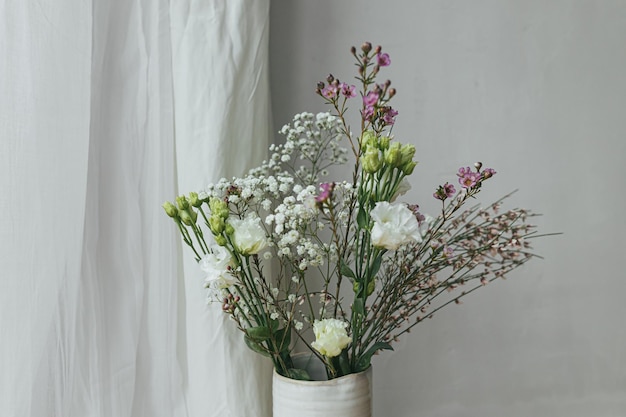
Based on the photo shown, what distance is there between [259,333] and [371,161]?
11.6 inches

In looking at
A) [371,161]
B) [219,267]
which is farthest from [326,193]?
[219,267]

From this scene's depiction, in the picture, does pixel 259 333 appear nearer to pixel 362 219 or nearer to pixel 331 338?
pixel 331 338

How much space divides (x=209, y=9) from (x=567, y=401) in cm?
110

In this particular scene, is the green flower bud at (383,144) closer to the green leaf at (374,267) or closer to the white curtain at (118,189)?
the green leaf at (374,267)

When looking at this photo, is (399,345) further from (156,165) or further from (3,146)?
(3,146)

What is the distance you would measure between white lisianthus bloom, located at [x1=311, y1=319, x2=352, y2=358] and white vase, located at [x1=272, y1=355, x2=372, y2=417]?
7 centimetres

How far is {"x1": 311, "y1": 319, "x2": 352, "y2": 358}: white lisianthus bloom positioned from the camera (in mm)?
870

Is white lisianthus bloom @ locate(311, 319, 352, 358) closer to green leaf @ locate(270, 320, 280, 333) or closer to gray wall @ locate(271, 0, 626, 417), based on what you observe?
green leaf @ locate(270, 320, 280, 333)

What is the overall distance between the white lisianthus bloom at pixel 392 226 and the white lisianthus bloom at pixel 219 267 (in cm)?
20

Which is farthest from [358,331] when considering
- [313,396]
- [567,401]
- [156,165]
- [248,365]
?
[567,401]

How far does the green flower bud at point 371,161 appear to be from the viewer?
2.66 feet

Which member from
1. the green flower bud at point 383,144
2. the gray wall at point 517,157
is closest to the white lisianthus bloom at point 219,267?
the green flower bud at point 383,144

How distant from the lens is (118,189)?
0.95 metres

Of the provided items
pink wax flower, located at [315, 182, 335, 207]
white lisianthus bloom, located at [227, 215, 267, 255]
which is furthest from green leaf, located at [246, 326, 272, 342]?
pink wax flower, located at [315, 182, 335, 207]
